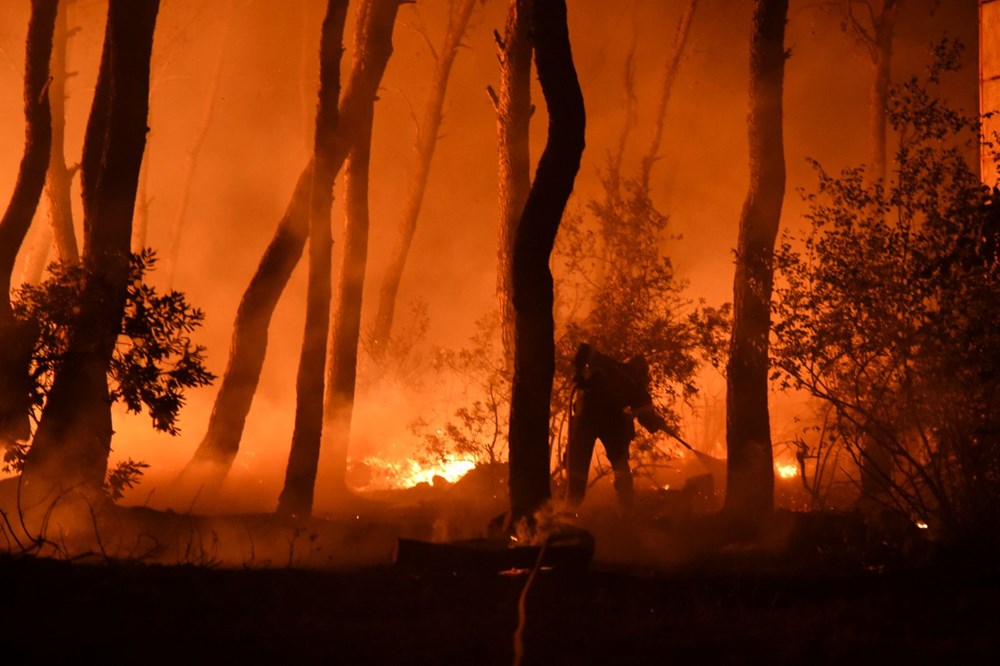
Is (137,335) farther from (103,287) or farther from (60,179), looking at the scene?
(60,179)

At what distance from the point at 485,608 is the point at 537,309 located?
3387mm

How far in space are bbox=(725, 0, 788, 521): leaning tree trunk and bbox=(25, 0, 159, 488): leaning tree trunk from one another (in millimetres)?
6859

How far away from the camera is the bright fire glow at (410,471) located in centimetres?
1688

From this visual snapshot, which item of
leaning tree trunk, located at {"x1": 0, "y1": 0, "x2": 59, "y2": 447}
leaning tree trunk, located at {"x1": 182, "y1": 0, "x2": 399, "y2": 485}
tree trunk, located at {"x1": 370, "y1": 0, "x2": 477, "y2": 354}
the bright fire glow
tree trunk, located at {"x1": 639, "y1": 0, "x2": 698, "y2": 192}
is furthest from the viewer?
tree trunk, located at {"x1": 639, "y1": 0, "x2": 698, "y2": 192}

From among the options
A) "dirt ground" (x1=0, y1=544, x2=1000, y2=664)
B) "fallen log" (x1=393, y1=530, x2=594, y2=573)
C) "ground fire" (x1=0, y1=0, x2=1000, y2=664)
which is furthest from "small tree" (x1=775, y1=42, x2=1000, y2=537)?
"fallen log" (x1=393, y1=530, x2=594, y2=573)

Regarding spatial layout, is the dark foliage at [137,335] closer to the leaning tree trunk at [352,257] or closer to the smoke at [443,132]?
the leaning tree trunk at [352,257]

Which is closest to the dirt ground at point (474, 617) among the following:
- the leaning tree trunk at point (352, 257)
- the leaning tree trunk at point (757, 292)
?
the leaning tree trunk at point (757, 292)

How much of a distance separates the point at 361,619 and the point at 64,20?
2012 centimetres

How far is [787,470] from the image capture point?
57.1 ft

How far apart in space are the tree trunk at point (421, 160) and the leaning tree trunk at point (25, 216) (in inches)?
440

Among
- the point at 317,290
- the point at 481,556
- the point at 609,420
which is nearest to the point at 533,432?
the point at 481,556

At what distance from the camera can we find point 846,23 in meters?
27.5

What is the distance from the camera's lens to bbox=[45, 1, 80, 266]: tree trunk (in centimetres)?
1861

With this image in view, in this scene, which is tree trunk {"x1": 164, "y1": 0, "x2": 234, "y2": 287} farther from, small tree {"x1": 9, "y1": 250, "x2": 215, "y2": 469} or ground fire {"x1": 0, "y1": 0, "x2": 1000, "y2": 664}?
small tree {"x1": 9, "y1": 250, "x2": 215, "y2": 469}
